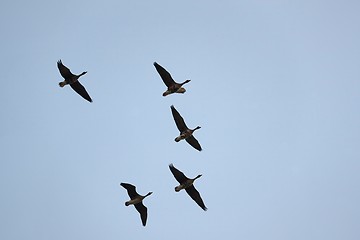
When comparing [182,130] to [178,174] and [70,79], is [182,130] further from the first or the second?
[70,79]

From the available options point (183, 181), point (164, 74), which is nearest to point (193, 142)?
point (183, 181)

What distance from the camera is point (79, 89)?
1773 inches

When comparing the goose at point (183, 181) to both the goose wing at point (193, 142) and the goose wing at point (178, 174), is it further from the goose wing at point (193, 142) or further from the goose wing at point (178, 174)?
the goose wing at point (193, 142)

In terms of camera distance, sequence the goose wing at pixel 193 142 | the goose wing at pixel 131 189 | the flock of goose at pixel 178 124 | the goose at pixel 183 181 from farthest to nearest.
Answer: the goose wing at pixel 193 142 → the goose at pixel 183 181 → the flock of goose at pixel 178 124 → the goose wing at pixel 131 189

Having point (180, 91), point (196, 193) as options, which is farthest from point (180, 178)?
point (180, 91)

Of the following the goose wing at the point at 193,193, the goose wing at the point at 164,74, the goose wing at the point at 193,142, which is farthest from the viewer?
the goose wing at the point at 193,142

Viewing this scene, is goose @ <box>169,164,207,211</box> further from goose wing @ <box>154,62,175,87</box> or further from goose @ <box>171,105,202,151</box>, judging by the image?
goose wing @ <box>154,62,175,87</box>

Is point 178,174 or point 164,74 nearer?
point 164,74

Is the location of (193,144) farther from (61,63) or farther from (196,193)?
(61,63)

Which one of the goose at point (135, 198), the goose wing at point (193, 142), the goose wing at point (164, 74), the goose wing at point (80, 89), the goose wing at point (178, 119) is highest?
the goose wing at point (80, 89)

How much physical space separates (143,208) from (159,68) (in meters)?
9.52

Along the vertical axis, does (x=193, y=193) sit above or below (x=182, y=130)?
below

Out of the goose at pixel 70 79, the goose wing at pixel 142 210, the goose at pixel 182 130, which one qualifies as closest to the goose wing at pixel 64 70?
the goose at pixel 70 79

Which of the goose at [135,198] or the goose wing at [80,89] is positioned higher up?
the goose wing at [80,89]
